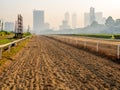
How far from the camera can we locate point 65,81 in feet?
33.5

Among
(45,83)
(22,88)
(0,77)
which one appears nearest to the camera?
(22,88)

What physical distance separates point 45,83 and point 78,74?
251 cm

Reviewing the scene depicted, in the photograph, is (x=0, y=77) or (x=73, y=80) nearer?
(x=73, y=80)

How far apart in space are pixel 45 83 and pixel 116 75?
3.66 meters

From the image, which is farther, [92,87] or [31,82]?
[31,82]

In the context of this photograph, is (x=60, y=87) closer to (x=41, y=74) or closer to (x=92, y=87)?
(x=92, y=87)

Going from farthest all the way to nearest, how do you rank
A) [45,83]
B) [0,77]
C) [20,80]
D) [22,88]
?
[0,77] < [20,80] < [45,83] < [22,88]

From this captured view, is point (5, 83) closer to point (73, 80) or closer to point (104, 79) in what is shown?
point (73, 80)

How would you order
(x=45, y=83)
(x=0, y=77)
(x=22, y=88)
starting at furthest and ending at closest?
(x=0, y=77) → (x=45, y=83) → (x=22, y=88)

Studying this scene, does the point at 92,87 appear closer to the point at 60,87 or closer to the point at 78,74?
the point at 60,87

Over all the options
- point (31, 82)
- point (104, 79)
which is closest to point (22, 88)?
point (31, 82)

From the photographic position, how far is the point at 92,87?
909 centimetres

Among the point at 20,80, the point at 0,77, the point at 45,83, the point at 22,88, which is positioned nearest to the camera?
the point at 22,88

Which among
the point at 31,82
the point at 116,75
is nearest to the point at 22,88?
the point at 31,82
